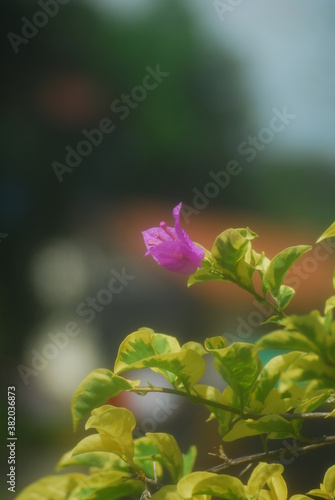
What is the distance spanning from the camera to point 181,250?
1.45ft

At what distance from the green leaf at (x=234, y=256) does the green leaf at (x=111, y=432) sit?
13 cm

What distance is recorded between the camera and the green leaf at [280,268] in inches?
16.5

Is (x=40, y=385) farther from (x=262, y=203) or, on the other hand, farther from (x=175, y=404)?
(x=262, y=203)

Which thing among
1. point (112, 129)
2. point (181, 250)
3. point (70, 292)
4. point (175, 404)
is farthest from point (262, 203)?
point (181, 250)

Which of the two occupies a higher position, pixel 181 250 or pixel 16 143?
pixel 16 143

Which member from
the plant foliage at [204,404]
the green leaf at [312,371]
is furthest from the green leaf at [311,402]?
the green leaf at [312,371]

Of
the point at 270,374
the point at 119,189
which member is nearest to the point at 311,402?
the point at 270,374

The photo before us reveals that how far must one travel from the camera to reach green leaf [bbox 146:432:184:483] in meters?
0.40

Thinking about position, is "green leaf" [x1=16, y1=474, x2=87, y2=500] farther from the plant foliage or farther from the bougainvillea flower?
the bougainvillea flower

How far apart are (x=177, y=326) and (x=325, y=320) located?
7.14 ft

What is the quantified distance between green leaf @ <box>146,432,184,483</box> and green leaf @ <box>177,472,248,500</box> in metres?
0.05

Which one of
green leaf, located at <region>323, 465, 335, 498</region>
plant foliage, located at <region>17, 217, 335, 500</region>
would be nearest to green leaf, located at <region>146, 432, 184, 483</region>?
plant foliage, located at <region>17, 217, 335, 500</region>

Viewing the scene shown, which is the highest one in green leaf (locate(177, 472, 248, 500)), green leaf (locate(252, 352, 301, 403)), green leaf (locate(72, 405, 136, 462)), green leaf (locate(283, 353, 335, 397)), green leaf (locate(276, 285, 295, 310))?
green leaf (locate(276, 285, 295, 310))

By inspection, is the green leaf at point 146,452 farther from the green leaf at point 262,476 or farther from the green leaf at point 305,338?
the green leaf at point 305,338
